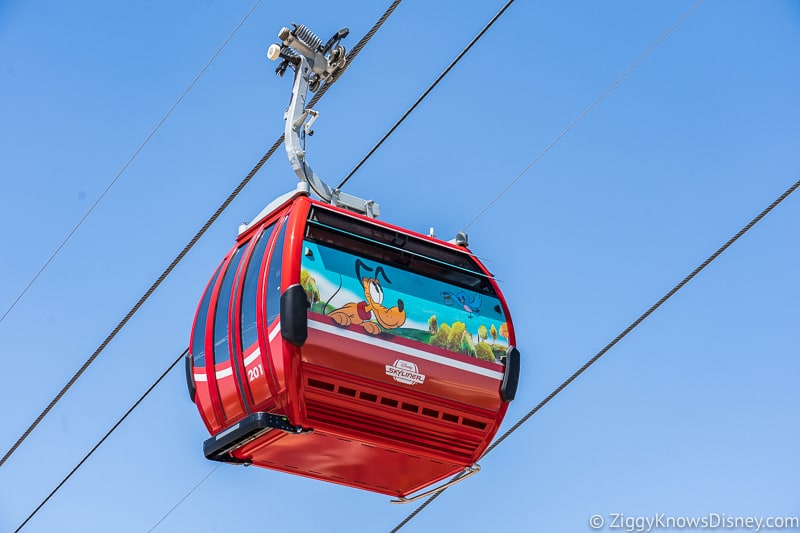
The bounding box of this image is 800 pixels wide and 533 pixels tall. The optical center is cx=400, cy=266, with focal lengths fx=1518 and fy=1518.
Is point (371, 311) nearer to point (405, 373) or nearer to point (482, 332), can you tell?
point (405, 373)

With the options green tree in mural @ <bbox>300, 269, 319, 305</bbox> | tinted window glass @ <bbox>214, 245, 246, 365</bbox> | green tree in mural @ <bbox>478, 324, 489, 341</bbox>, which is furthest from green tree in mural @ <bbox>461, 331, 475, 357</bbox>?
tinted window glass @ <bbox>214, 245, 246, 365</bbox>

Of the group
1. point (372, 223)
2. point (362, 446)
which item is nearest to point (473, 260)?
point (372, 223)

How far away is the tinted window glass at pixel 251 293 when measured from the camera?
1097 centimetres

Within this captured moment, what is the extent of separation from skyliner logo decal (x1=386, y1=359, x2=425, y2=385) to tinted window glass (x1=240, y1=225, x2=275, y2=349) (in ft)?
3.31

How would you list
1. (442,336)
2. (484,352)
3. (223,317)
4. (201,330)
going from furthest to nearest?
(201,330) < (484,352) < (223,317) < (442,336)

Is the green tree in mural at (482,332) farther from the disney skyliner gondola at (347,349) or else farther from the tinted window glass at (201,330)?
the tinted window glass at (201,330)

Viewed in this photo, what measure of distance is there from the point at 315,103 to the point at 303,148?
27.6 inches

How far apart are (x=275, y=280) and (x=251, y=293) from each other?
0.36 meters

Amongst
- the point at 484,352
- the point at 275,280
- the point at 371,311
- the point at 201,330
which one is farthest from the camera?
the point at 201,330

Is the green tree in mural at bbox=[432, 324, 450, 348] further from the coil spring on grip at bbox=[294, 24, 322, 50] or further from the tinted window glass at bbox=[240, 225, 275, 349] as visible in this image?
the coil spring on grip at bbox=[294, 24, 322, 50]

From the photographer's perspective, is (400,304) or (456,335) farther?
(456,335)

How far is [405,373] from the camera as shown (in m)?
11.0

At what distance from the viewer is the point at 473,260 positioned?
1203 cm

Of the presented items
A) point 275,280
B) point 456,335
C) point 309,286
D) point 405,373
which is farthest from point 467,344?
point 275,280
